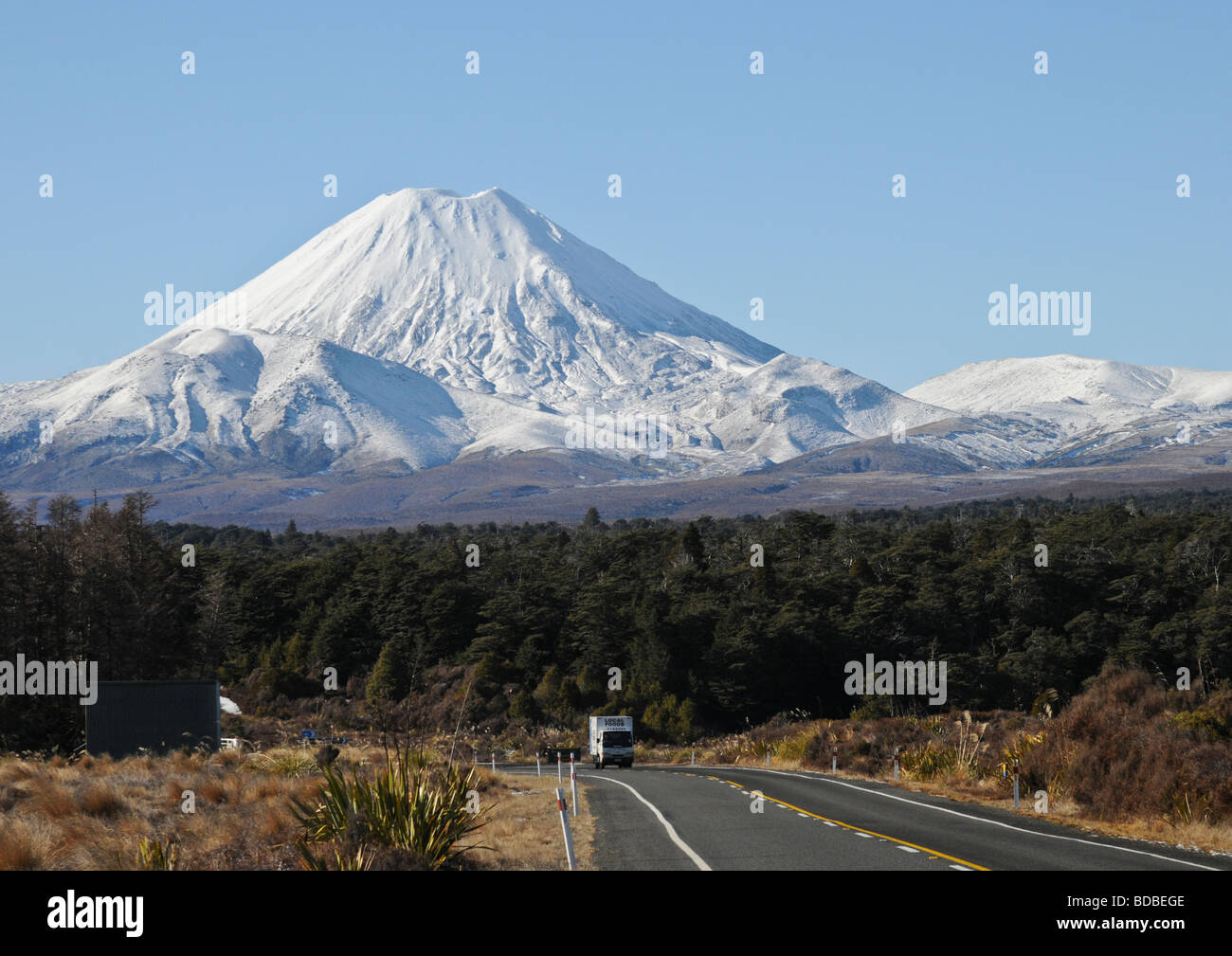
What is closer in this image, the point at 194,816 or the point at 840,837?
the point at 840,837

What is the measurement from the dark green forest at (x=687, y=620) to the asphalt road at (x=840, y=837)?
42650 millimetres

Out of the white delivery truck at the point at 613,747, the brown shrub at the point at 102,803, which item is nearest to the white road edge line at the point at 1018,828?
the brown shrub at the point at 102,803

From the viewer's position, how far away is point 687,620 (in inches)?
3324

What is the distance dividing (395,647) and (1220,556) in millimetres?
52317

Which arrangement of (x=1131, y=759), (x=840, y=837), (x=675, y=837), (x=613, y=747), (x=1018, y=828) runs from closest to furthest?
(x=840, y=837) → (x=675, y=837) → (x=1018, y=828) → (x=1131, y=759) → (x=613, y=747)

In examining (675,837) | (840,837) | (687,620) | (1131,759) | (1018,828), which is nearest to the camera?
(840,837)

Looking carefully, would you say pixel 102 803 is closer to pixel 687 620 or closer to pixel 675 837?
pixel 675 837

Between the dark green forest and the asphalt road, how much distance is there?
42650mm

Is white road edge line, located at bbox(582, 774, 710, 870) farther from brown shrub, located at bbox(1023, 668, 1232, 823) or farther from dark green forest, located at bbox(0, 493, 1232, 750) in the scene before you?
dark green forest, located at bbox(0, 493, 1232, 750)

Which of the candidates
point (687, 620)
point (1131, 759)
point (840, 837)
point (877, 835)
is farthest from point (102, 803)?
point (687, 620)

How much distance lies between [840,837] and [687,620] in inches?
2599

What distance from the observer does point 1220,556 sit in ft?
299
